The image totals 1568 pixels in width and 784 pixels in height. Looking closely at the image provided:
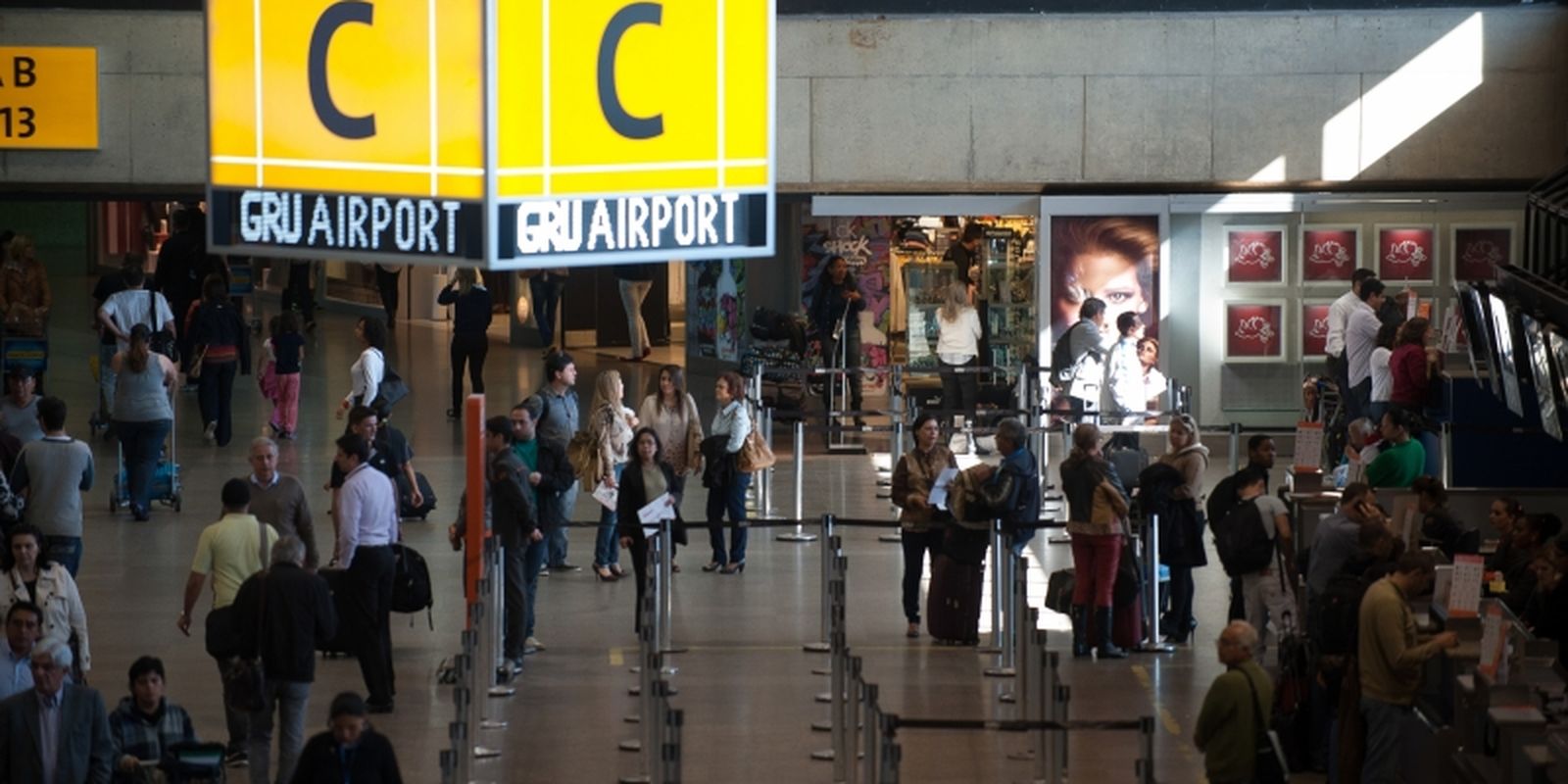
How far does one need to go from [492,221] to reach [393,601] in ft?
22.7

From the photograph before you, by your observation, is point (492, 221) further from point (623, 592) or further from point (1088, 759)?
point (623, 592)

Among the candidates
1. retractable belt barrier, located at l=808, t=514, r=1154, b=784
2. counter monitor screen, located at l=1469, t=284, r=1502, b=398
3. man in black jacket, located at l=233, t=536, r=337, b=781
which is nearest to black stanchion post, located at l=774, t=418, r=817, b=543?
retractable belt barrier, located at l=808, t=514, r=1154, b=784

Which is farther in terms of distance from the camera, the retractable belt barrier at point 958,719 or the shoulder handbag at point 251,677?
the shoulder handbag at point 251,677

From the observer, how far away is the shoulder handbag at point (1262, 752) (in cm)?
1180

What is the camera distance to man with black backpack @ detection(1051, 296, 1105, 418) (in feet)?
77.5

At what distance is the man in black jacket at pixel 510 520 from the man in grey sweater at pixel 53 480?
250 centimetres

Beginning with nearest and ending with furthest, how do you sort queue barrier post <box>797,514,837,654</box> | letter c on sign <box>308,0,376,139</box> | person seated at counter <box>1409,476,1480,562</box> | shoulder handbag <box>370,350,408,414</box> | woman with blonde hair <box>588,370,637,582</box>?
letter c on sign <box>308,0,376,139</box>
person seated at counter <box>1409,476,1480,562</box>
queue barrier post <box>797,514,837,654</box>
woman with blonde hair <box>588,370,637,582</box>
shoulder handbag <box>370,350,408,414</box>

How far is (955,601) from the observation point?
16.8m

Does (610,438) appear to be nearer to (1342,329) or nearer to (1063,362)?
(1063,362)

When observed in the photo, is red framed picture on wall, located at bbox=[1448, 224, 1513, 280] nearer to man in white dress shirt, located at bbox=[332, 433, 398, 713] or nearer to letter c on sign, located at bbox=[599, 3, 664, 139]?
man in white dress shirt, located at bbox=[332, 433, 398, 713]

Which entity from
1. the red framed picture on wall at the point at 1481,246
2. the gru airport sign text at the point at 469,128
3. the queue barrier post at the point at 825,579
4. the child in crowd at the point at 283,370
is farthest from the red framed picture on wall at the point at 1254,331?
the gru airport sign text at the point at 469,128

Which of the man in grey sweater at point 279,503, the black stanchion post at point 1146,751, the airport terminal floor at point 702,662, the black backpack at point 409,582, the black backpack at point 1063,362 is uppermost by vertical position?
the black backpack at point 1063,362

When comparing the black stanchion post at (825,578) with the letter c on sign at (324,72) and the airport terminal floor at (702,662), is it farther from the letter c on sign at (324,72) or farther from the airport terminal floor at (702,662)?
the letter c on sign at (324,72)

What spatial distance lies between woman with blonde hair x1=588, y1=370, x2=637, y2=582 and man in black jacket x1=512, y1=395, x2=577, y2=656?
64 centimetres
